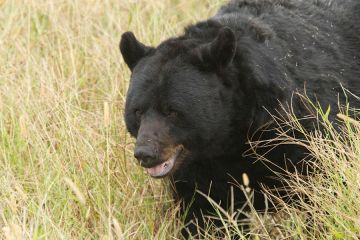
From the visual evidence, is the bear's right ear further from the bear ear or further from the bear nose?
the bear nose

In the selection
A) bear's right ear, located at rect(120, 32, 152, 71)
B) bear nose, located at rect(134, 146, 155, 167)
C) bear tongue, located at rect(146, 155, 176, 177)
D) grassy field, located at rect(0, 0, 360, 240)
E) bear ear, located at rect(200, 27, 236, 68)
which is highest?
bear ear, located at rect(200, 27, 236, 68)

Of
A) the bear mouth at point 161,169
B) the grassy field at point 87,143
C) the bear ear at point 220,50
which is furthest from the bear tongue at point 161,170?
the bear ear at point 220,50

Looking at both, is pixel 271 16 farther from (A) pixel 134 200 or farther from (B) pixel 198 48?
(A) pixel 134 200

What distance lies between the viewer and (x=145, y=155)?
4711 mm

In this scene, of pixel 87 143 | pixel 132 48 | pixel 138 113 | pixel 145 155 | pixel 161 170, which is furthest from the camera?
pixel 87 143

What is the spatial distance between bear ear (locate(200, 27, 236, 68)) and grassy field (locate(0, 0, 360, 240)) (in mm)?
681

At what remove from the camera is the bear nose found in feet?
15.5

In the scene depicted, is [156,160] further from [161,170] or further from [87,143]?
[87,143]

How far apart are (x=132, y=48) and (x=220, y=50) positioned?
Result: 2.00 ft

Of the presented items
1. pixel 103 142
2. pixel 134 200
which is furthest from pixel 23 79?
pixel 134 200

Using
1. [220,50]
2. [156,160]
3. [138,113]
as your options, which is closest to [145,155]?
[156,160]

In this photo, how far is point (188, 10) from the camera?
325 inches

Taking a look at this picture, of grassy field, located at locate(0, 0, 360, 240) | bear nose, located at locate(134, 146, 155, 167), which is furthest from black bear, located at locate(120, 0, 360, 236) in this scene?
grassy field, located at locate(0, 0, 360, 240)

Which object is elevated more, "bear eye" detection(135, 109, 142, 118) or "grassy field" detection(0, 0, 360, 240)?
"bear eye" detection(135, 109, 142, 118)
